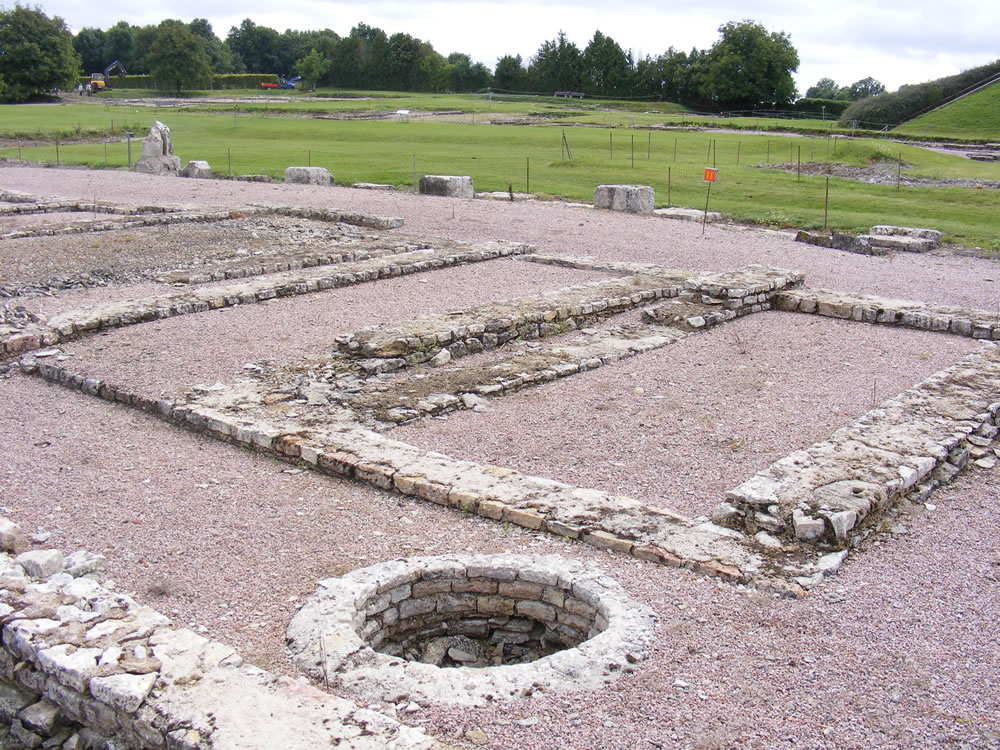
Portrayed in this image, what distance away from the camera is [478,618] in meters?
5.32

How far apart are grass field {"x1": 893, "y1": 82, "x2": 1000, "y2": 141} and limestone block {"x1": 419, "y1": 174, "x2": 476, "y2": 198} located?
95.5 ft

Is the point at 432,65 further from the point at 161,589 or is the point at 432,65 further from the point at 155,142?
the point at 161,589

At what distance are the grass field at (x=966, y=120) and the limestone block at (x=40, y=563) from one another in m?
45.5

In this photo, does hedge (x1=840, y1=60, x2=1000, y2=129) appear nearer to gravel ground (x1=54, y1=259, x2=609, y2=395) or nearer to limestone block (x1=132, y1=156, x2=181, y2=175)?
limestone block (x1=132, y1=156, x2=181, y2=175)

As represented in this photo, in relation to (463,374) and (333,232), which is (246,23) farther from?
(463,374)

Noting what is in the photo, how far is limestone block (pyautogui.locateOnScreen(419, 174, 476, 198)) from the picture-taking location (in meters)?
23.4

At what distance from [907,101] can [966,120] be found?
16.0ft

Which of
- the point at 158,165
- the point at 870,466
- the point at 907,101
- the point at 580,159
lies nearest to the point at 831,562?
the point at 870,466

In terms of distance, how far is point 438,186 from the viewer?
23.6m

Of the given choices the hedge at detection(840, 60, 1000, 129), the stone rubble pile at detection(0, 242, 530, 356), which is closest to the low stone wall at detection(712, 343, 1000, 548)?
the stone rubble pile at detection(0, 242, 530, 356)

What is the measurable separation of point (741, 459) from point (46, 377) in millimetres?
7021

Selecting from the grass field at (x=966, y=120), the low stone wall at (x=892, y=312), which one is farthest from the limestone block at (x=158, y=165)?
the grass field at (x=966, y=120)

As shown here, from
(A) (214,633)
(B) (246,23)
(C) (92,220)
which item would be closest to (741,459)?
(A) (214,633)

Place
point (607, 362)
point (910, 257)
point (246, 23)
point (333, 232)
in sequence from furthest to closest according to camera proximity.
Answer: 1. point (246, 23)
2. point (333, 232)
3. point (910, 257)
4. point (607, 362)
